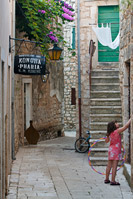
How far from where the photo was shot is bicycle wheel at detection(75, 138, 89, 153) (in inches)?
542

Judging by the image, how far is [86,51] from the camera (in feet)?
48.4

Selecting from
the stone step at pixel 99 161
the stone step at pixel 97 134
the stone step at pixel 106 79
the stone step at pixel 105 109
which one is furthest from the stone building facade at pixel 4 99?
the stone step at pixel 106 79

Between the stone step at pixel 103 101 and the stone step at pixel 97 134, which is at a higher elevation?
the stone step at pixel 103 101

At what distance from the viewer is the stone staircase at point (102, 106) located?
11.3 m

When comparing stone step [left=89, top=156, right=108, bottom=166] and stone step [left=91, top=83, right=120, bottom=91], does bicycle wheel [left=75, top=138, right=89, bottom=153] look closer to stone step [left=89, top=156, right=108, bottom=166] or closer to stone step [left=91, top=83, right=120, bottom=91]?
stone step [left=91, top=83, right=120, bottom=91]

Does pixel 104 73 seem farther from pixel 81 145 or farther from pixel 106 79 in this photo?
pixel 81 145

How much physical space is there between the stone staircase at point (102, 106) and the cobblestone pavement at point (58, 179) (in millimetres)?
526

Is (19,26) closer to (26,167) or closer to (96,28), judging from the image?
(96,28)

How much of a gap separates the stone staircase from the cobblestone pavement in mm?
526

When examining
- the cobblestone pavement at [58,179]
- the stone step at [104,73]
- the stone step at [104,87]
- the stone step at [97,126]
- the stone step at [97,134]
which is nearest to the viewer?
the cobblestone pavement at [58,179]

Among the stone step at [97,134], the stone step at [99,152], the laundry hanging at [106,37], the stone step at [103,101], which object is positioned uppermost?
the laundry hanging at [106,37]

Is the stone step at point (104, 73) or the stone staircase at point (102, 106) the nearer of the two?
the stone staircase at point (102, 106)

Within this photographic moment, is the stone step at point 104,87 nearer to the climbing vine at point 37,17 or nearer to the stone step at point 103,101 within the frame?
the stone step at point 103,101

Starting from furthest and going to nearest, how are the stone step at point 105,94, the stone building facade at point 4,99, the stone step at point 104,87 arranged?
1. the stone step at point 104,87
2. the stone step at point 105,94
3. the stone building facade at point 4,99
